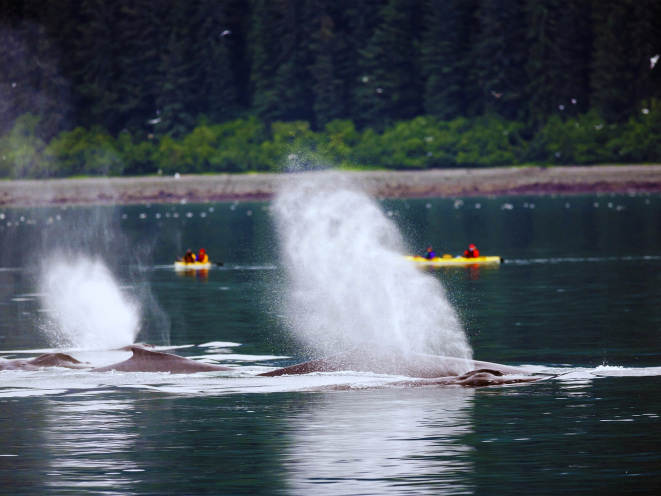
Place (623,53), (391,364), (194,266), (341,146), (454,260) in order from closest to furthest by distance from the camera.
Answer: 1. (391,364)
2. (454,260)
3. (194,266)
4. (623,53)
5. (341,146)

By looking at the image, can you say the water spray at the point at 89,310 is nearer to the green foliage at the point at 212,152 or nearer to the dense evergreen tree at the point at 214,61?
the green foliage at the point at 212,152

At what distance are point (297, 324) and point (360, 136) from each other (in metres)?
133

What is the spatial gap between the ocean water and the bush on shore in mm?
110833

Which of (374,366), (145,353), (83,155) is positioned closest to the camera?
(374,366)

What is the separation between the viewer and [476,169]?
17038 centimetres

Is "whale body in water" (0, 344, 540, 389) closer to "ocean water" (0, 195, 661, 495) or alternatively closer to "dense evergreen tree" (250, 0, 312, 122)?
"ocean water" (0, 195, 661, 495)

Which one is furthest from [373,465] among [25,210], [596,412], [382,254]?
[25,210]

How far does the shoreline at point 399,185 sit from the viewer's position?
16262cm

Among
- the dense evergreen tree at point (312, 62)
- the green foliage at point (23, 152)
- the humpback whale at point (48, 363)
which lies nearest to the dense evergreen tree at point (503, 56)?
the dense evergreen tree at point (312, 62)

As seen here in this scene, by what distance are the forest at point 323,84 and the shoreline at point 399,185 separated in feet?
17.0

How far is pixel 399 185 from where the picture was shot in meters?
165

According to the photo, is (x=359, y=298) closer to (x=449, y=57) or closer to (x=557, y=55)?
(x=557, y=55)

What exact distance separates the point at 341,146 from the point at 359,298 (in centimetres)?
12876

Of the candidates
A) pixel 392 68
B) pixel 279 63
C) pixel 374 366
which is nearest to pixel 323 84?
pixel 279 63
